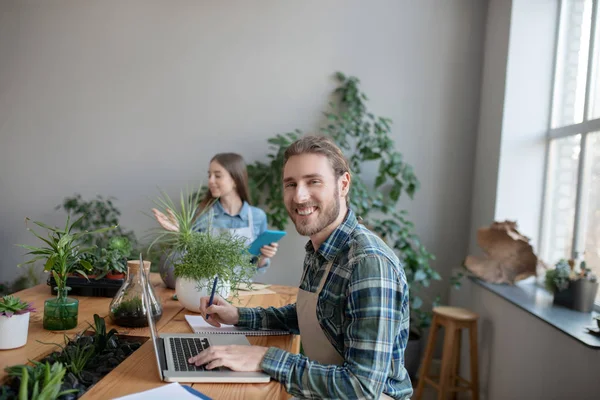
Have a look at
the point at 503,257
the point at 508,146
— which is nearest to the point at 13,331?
the point at 503,257

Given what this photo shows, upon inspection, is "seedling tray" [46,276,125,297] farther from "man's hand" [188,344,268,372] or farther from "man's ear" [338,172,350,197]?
"man's ear" [338,172,350,197]

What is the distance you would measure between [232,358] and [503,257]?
247 centimetres

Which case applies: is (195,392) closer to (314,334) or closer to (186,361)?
(186,361)

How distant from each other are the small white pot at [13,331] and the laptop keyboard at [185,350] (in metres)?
0.40

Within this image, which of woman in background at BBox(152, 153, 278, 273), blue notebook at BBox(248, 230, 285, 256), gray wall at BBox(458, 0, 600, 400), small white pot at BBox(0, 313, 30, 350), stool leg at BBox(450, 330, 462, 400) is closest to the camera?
small white pot at BBox(0, 313, 30, 350)

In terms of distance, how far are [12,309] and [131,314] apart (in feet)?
1.18

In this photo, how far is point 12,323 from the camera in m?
1.45

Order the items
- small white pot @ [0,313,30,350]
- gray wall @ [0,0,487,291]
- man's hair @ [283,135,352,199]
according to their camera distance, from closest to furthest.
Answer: small white pot @ [0,313,30,350], man's hair @ [283,135,352,199], gray wall @ [0,0,487,291]

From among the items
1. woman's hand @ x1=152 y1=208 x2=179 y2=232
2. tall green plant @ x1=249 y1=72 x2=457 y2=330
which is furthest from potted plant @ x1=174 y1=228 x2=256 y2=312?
tall green plant @ x1=249 y1=72 x2=457 y2=330

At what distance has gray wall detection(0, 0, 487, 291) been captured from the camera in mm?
3992

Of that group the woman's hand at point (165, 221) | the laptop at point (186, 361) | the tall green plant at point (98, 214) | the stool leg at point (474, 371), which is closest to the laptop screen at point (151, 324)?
the laptop at point (186, 361)

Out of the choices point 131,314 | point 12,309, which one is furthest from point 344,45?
point 12,309

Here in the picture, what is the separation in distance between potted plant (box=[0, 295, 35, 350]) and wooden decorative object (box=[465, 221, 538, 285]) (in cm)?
265

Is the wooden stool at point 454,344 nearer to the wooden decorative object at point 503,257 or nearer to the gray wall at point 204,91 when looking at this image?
the wooden decorative object at point 503,257
